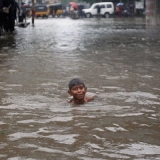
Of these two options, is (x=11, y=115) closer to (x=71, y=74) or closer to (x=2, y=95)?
(x=2, y=95)

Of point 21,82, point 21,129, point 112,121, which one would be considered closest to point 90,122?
point 112,121

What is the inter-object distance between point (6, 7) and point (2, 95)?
17445mm

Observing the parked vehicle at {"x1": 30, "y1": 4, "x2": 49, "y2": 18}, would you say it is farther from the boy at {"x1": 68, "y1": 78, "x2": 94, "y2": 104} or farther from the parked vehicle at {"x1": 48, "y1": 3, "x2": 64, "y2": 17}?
the boy at {"x1": 68, "y1": 78, "x2": 94, "y2": 104}

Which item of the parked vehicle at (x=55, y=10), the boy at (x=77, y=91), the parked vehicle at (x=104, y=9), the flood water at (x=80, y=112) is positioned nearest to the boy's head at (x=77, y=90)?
the boy at (x=77, y=91)

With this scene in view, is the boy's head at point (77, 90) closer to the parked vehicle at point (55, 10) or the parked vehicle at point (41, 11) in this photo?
the parked vehicle at point (41, 11)

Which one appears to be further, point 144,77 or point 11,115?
point 144,77

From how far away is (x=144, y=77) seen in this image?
927 cm

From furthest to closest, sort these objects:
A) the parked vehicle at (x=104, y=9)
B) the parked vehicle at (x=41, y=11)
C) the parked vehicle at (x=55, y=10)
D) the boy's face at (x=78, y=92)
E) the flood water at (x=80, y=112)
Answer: the parked vehicle at (x=55, y=10) → the parked vehicle at (x=104, y=9) → the parked vehicle at (x=41, y=11) → the boy's face at (x=78, y=92) → the flood water at (x=80, y=112)

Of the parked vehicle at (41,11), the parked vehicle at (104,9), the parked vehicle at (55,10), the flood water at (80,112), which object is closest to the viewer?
the flood water at (80,112)

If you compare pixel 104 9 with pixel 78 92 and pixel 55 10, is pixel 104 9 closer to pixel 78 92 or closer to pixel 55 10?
pixel 55 10

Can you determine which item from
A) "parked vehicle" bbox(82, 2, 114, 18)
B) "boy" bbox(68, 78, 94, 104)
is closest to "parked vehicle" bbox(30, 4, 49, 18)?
"parked vehicle" bbox(82, 2, 114, 18)

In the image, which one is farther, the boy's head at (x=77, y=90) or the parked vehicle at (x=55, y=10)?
the parked vehicle at (x=55, y=10)

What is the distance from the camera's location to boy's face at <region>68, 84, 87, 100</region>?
6.69m

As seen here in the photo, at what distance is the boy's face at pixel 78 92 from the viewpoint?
669 cm
